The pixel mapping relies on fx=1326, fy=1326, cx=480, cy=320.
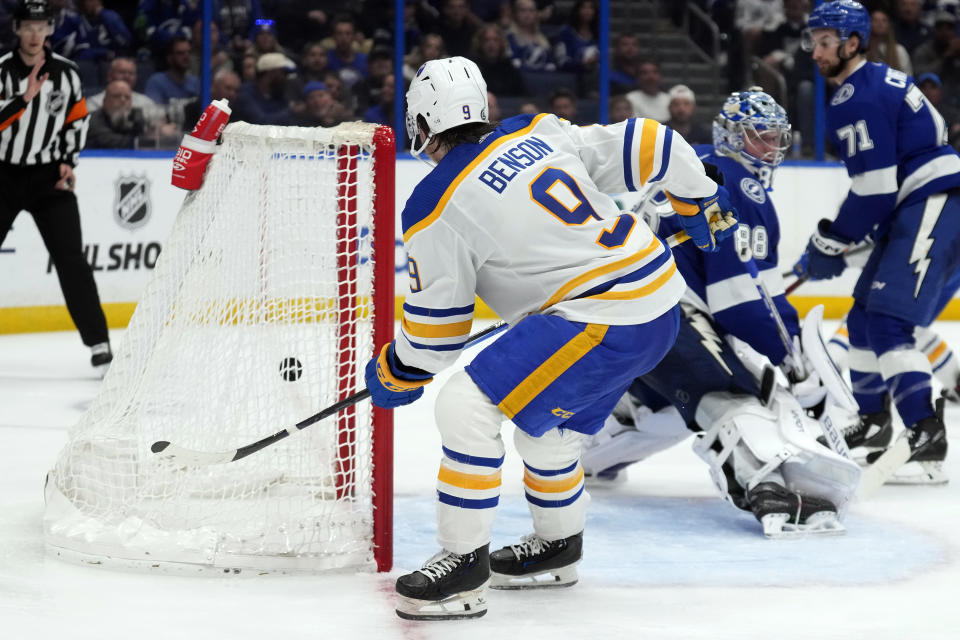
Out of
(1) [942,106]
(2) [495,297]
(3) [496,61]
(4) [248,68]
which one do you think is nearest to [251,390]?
(2) [495,297]

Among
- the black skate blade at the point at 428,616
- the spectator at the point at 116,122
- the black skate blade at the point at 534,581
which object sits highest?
the black skate blade at the point at 428,616

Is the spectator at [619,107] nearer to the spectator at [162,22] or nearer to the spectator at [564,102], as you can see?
the spectator at [564,102]

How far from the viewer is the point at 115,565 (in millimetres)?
2615

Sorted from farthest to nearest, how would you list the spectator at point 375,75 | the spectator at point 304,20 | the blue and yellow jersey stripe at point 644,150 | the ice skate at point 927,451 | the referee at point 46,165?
the spectator at point 375,75 < the spectator at point 304,20 < the referee at point 46,165 < the ice skate at point 927,451 < the blue and yellow jersey stripe at point 644,150

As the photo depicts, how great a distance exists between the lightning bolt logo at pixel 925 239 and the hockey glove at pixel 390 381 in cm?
179

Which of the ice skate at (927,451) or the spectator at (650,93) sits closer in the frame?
the ice skate at (927,451)

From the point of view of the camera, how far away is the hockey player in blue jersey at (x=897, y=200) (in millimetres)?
3611

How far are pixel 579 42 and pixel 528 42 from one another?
0.96 ft

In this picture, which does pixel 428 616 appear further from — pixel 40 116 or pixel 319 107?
pixel 319 107

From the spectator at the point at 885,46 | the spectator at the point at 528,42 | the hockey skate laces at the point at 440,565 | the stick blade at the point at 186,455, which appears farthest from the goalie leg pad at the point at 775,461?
the spectator at the point at 885,46

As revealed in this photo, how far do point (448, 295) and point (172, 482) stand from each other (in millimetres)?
847

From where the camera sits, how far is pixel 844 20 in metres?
3.66

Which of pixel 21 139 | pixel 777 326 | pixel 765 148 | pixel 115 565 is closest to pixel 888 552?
pixel 777 326

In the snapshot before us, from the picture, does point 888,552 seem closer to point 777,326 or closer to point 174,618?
point 777,326
